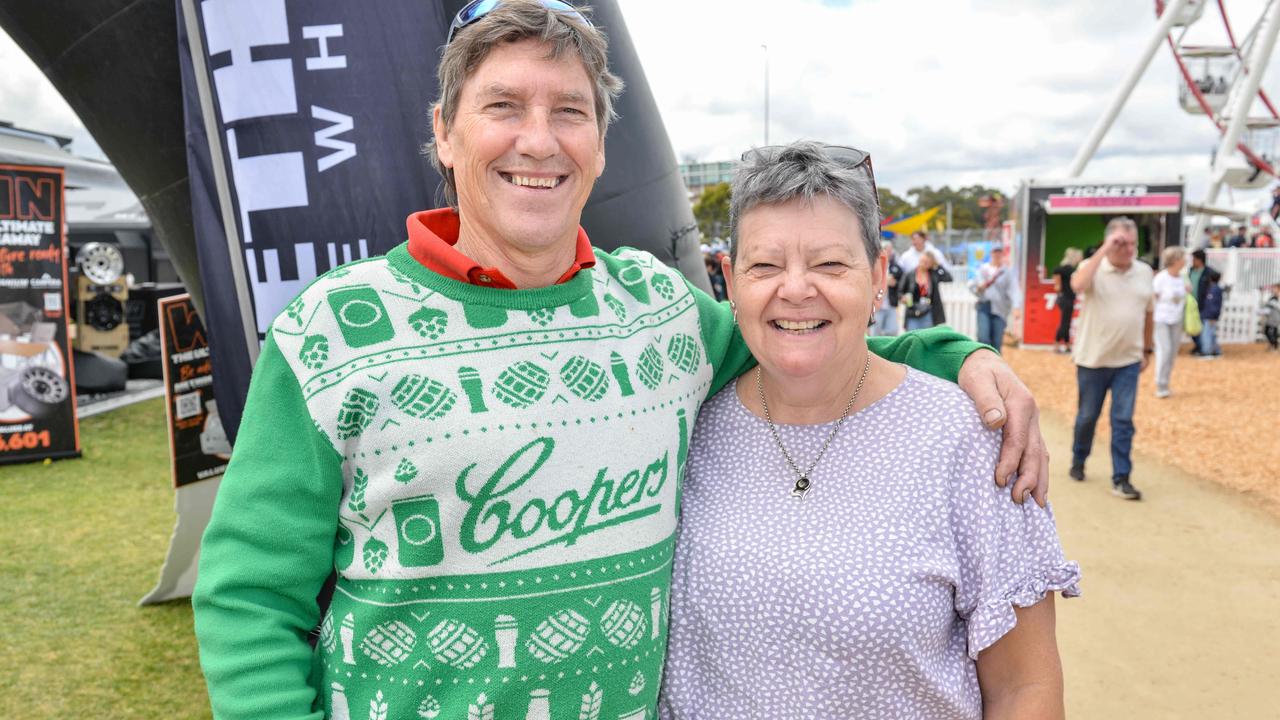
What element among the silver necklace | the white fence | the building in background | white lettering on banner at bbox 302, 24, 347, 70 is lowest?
the white fence

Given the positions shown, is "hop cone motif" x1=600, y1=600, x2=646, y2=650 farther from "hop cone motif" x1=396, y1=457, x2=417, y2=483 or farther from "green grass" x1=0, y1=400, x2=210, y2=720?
"green grass" x1=0, y1=400, x2=210, y2=720

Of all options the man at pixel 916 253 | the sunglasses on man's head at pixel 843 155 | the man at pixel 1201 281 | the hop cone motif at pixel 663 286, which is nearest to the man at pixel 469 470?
the hop cone motif at pixel 663 286

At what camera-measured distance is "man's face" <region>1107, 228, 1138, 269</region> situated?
670 cm

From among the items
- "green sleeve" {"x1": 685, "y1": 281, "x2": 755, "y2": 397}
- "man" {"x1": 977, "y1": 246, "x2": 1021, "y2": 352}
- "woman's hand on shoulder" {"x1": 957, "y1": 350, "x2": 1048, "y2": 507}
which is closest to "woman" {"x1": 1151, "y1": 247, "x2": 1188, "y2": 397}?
"man" {"x1": 977, "y1": 246, "x2": 1021, "y2": 352}

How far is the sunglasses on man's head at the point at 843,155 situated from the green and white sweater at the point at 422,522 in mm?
560

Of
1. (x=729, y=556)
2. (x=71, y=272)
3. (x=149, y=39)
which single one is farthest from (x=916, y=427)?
(x=71, y=272)

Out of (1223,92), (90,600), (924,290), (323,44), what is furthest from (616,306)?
(1223,92)

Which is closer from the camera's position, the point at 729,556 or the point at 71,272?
the point at 729,556

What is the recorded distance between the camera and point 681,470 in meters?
1.78

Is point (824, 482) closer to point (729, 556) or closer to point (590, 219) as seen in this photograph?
point (729, 556)

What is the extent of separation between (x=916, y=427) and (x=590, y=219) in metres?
1.40

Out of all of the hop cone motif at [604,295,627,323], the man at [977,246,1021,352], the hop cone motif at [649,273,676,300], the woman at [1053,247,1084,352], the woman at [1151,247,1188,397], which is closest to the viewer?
the hop cone motif at [604,295,627,323]

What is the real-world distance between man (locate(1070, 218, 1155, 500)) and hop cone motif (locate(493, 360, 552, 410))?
6181 mm

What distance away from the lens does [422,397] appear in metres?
1.49
